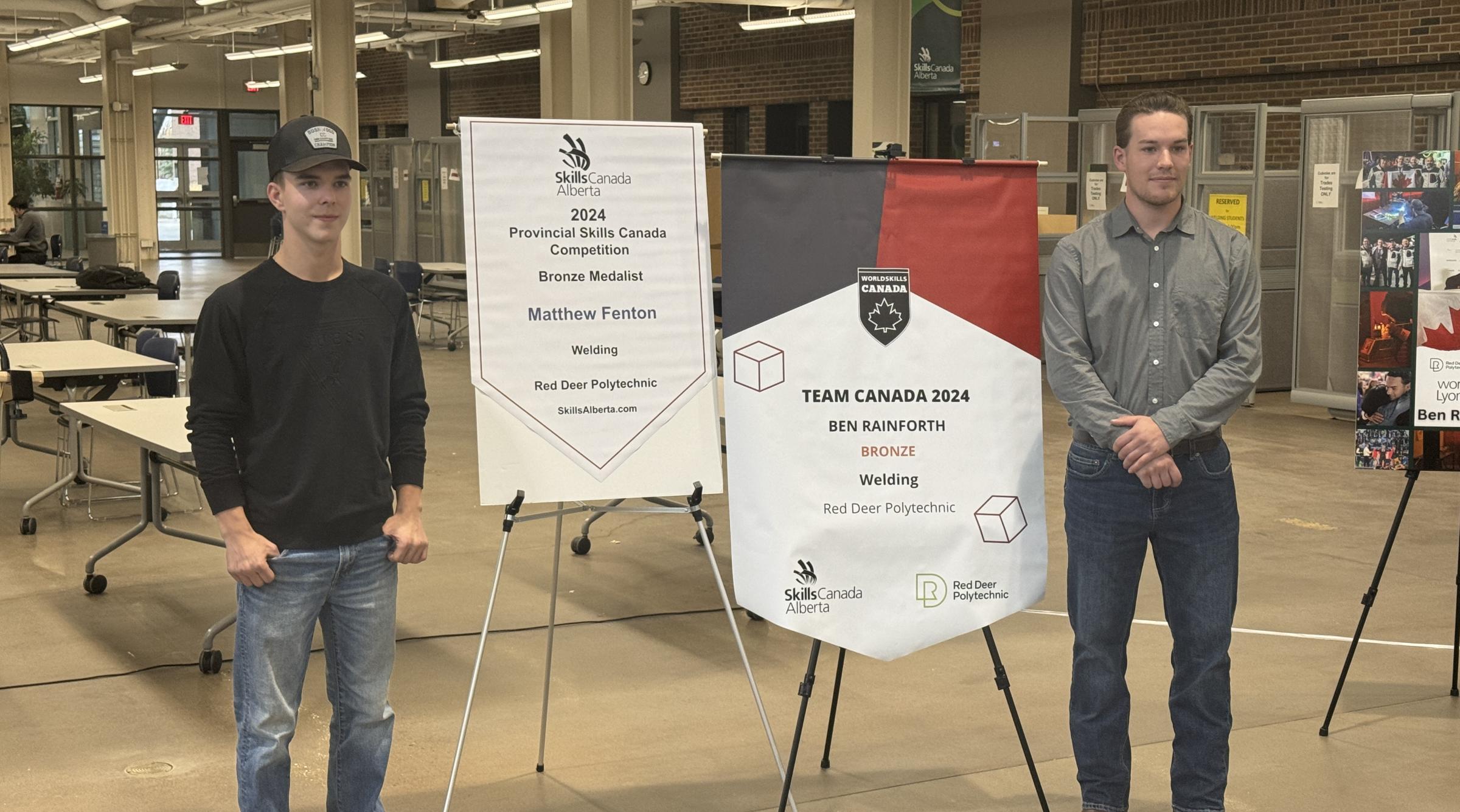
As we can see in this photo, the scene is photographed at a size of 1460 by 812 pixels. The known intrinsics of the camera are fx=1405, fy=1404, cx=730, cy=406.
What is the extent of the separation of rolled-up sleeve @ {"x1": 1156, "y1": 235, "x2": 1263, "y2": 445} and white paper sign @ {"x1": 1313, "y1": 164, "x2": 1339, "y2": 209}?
7527mm

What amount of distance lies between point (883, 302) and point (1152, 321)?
1.91ft

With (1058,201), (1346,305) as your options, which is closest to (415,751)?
(1346,305)

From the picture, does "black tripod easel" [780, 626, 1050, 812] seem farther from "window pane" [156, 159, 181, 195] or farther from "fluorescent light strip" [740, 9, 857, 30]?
"window pane" [156, 159, 181, 195]

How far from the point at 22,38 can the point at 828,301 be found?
26.6 meters

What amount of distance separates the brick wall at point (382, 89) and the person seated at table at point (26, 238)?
10368 mm

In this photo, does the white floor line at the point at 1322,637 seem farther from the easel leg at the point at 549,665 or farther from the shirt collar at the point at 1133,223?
the shirt collar at the point at 1133,223

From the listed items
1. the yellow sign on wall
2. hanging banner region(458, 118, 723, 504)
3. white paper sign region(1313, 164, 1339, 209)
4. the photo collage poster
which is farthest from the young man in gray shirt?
the yellow sign on wall

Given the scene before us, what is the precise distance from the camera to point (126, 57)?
24.5 metres

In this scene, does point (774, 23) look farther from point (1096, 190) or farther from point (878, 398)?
point (878, 398)

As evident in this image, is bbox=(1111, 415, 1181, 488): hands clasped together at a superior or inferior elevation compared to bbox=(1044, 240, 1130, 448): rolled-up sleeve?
inferior

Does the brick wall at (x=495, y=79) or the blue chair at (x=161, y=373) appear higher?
the brick wall at (x=495, y=79)

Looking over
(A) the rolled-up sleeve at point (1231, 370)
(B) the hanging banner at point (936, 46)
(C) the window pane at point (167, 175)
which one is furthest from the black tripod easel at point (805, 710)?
(C) the window pane at point (167, 175)

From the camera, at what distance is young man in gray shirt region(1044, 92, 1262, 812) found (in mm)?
3020

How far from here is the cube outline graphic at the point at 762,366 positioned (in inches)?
121
